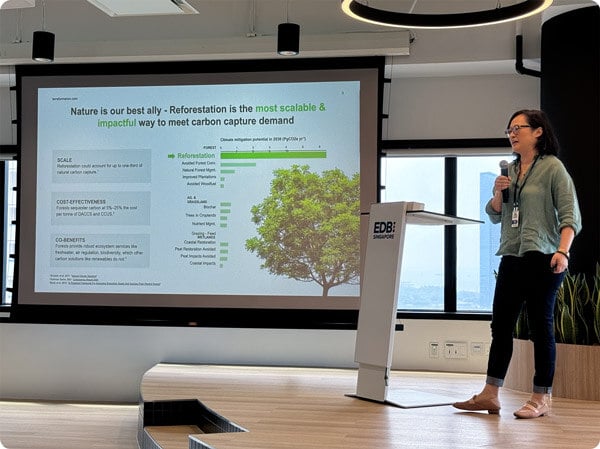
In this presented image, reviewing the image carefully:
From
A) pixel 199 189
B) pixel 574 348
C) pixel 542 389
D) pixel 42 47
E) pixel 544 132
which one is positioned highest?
pixel 42 47

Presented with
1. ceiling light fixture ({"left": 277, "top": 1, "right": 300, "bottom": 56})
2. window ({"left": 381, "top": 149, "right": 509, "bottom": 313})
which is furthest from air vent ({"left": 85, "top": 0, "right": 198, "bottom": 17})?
window ({"left": 381, "top": 149, "right": 509, "bottom": 313})

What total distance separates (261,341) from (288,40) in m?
2.40

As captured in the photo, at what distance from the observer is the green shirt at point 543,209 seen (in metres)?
3.73

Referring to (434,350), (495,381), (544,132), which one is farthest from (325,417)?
(434,350)

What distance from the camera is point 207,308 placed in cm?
622

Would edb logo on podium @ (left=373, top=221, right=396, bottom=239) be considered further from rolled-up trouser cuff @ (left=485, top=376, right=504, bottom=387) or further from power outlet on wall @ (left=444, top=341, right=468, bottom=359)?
power outlet on wall @ (left=444, top=341, right=468, bottom=359)

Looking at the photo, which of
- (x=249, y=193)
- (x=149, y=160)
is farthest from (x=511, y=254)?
(x=149, y=160)

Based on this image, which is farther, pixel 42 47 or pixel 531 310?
pixel 42 47

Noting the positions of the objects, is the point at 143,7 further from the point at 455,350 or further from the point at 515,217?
the point at 455,350

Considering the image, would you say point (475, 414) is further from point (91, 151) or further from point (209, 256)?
point (91, 151)

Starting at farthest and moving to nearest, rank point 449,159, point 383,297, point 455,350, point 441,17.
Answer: point 449,159 → point 455,350 → point 441,17 → point 383,297

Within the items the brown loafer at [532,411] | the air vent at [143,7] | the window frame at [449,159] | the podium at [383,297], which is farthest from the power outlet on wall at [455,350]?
the air vent at [143,7]

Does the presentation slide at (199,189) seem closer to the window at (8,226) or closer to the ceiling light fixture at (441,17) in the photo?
the window at (8,226)

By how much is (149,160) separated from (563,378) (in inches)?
144
